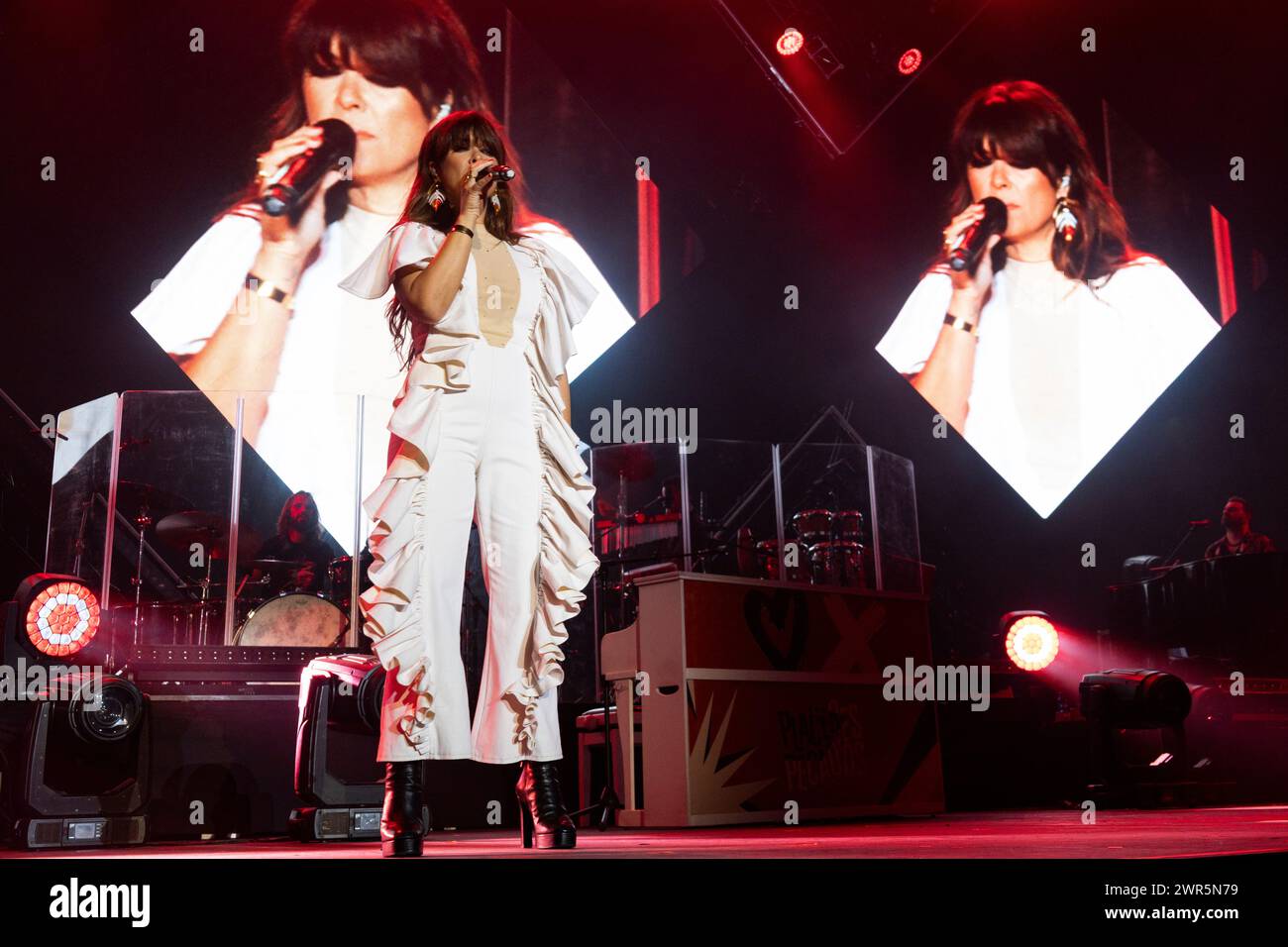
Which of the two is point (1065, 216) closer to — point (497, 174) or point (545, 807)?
point (497, 174)

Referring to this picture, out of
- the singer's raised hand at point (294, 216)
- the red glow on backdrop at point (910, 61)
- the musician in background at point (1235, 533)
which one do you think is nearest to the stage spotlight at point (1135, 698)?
the musician in background at point (1235, 533)

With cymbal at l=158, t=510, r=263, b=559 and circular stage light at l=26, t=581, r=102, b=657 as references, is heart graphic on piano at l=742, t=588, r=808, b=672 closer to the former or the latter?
circular stage light at l=26, t=581, r=102, b=657

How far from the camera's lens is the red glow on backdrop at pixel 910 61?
255 inches

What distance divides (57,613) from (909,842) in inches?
96.2

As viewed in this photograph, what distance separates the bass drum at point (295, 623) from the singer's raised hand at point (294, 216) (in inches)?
90.3

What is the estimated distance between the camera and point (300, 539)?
5359mm

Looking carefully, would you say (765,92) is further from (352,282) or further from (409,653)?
(409,653)

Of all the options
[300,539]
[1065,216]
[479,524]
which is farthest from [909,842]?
[1065,216]

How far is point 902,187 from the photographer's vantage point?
7102 millimetres

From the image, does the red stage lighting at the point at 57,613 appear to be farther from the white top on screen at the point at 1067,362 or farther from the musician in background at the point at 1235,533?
the musician in background at the point at 1235,533

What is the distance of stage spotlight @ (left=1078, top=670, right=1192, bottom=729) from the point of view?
4.05 meters
